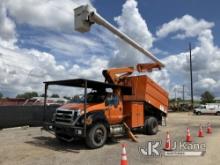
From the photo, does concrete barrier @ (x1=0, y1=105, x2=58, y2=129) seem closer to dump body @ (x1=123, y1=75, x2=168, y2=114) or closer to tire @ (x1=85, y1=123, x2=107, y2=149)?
dump body @ (x1=123, y1=75, x2=168, y2=114)

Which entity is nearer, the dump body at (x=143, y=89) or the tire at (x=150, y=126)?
the dump body at (x=143, y=89)

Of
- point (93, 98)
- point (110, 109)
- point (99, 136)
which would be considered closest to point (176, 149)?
point (99, 136)

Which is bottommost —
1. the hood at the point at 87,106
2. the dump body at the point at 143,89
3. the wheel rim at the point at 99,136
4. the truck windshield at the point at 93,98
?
the wheel rim at the point at 99,136

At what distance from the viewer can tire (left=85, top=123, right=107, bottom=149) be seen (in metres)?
11.7

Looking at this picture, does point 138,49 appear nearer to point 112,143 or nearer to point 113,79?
point 113,79

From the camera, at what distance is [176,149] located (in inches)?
456

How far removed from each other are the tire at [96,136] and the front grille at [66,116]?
807mm

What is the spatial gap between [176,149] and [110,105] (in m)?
3.44

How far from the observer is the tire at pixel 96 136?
11664mm

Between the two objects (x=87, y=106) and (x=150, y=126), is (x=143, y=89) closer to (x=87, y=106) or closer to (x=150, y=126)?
(x=150, y=126)

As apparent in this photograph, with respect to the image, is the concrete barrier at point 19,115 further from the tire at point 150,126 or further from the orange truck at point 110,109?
the tire at point 150,126

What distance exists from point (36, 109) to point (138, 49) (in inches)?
333

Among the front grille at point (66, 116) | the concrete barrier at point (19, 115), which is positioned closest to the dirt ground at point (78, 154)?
the front grille at point (66, 116)

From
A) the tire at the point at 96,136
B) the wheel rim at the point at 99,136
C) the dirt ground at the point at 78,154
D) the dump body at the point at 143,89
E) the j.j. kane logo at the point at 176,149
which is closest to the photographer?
the dirt ground at the point at 78,154
